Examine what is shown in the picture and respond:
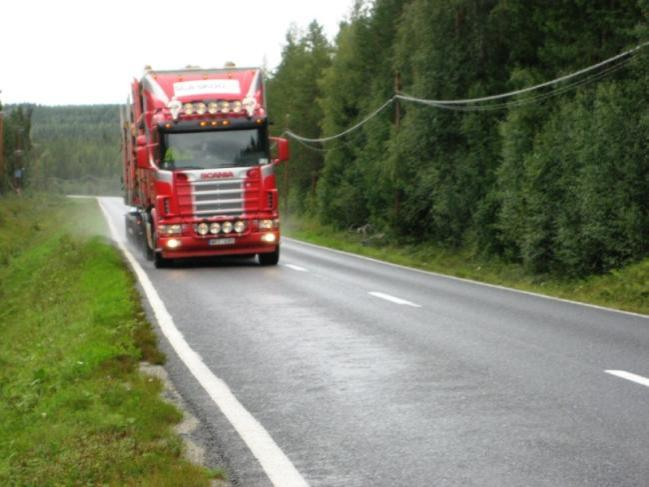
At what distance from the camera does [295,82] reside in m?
80.8

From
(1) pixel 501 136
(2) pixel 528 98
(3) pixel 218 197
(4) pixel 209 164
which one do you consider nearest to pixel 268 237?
(3) pixel 218 197

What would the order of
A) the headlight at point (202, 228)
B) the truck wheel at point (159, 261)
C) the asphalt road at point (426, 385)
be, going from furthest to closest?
the truck wheel at point (159, 261), the headlight at point (202, 228), the asphalt road at point (426, 385)

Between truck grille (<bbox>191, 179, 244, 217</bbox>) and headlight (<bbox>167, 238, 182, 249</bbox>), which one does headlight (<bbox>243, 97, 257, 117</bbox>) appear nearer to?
truck grille (<bbox>191, 179, 244, 217</bbox>)

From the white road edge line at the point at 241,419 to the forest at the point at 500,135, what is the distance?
11.6m

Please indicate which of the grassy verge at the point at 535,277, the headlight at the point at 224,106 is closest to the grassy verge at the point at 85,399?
the headlight at the point at 224,106

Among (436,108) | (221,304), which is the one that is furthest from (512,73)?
(221,304)

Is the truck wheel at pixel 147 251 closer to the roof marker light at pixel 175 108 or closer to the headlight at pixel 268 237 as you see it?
the headlight at pixel 268 237

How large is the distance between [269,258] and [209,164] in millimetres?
2982

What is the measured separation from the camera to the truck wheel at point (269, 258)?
83.0 ft

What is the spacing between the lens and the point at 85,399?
8445 mm

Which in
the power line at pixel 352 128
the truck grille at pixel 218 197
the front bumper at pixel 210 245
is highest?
the power line at pixel 352 128

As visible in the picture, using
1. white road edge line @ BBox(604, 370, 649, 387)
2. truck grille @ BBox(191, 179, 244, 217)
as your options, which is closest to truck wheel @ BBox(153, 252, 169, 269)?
truck grille @ BBox(191, 179, 244, 217)

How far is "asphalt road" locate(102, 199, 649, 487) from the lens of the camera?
6.33 metres

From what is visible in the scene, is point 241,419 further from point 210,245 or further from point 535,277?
point 535,277
